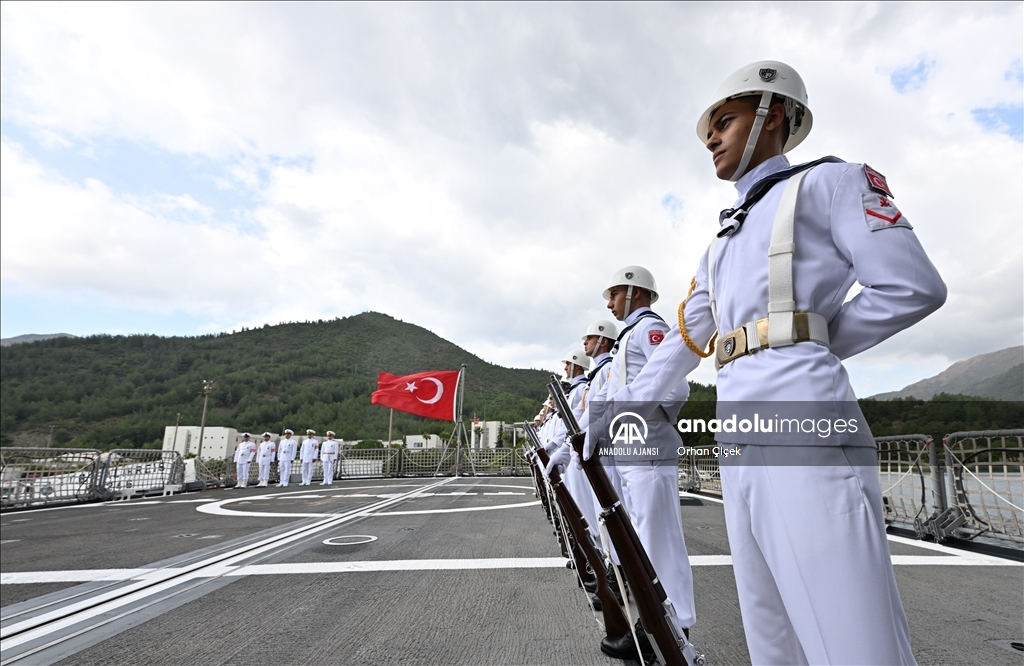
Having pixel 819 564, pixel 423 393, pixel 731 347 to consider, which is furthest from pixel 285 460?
pixel 819 564

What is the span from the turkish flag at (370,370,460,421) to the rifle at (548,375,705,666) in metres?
18.8

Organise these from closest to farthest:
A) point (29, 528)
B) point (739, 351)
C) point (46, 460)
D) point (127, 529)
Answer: point (739, 351) → point (127, 529) → point (29, 528) → point (46, 460)

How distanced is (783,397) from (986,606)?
10.9 feet

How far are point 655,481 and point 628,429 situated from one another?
608mm

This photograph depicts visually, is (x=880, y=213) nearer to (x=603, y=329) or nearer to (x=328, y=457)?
(x=603, y=329)

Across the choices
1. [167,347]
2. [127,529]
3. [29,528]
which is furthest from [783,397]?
[167,347]

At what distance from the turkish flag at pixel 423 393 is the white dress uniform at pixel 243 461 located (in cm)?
468

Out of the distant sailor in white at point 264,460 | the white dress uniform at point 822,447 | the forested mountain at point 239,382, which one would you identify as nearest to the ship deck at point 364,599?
the white dress uniform at point 822,447

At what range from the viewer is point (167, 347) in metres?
116

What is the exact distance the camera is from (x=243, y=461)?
18359mm

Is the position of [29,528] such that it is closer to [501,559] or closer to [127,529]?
[127,529]

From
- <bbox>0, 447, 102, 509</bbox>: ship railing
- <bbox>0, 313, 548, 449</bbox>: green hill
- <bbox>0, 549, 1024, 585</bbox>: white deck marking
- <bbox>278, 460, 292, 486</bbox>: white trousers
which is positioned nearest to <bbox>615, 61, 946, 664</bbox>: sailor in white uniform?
<bbox>0, 549, 1024, 585</bbox>: white deck marking

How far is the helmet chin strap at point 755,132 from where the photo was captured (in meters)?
1.51

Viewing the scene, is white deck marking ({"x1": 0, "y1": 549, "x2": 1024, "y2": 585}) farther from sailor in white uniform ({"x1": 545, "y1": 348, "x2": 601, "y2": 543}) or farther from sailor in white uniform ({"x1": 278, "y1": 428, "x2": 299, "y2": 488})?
sailor in white uniform ({"x1": 278, "y1": 428, "x2": 299, "y2": 488})
